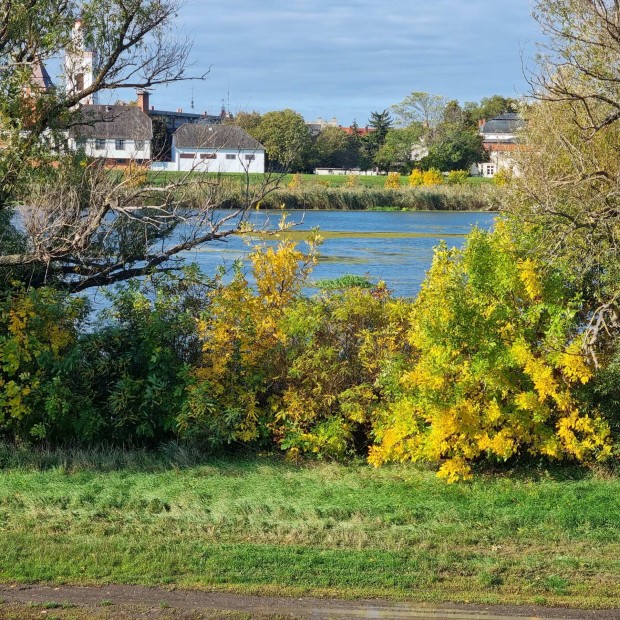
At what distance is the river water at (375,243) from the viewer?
29.0 metres

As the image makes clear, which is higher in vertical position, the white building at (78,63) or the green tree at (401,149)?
the green tree at (401,149)

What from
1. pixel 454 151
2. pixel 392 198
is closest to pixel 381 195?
pixel 392 198

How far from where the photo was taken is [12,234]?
12664 mm

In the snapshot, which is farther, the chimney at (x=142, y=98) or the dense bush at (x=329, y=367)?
the chimney at (x=142, y=98)

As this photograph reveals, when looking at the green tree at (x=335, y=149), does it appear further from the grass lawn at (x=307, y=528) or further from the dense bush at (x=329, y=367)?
the grass lawn at (x=307, y=528)

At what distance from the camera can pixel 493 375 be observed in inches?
364

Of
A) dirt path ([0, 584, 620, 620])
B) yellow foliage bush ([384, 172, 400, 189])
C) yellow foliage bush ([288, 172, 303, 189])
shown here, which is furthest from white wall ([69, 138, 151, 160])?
yellow foliage bush ([384, 172, 400, 189])

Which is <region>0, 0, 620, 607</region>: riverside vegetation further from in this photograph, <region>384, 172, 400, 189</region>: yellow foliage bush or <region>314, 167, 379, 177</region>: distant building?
<region>314, 167, 379, 177</region>: distant building

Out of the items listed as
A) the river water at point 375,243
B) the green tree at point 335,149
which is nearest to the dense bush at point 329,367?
the river water at point 375,243

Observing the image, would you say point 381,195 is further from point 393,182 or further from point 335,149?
point 335,149

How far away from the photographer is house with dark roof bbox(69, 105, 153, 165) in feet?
41.7

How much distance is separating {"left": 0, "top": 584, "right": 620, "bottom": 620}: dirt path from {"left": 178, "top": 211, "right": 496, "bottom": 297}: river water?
6069 mm

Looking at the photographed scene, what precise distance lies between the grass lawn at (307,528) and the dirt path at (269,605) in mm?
127

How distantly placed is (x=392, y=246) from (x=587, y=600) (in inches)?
1382
